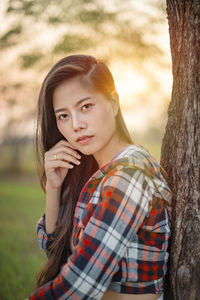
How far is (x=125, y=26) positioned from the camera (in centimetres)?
621

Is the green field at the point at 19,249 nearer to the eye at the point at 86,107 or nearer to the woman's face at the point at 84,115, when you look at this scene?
the woman's face at the point at 84,115

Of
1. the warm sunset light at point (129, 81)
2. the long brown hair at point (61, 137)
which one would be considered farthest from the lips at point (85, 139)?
the warm sunset light at point (129, 81)

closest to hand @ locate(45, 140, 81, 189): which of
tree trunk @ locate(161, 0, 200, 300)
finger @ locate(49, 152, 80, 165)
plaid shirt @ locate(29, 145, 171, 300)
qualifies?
finger @ locate(49, 152, 80, 165)

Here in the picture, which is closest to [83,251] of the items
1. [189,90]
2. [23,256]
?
[189,90]

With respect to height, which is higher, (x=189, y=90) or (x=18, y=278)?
(x=189, y=90)

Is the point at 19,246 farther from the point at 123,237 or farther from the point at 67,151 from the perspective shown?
the point at 123,237

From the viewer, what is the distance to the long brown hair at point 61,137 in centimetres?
192

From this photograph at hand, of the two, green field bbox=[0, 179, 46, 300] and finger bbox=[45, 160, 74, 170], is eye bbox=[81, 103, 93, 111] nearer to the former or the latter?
finger bbox=[45, 160, 74, 170]

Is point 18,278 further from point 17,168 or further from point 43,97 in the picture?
point 17,168

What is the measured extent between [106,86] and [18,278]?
3.55m

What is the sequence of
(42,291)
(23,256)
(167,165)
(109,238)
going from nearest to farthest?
(109,238)
(42,291)
(167,165)
(23,256)

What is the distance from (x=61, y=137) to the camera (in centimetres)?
234

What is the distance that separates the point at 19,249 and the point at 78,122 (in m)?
5.13

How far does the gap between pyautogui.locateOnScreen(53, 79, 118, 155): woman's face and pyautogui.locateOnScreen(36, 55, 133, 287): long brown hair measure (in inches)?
2.1
